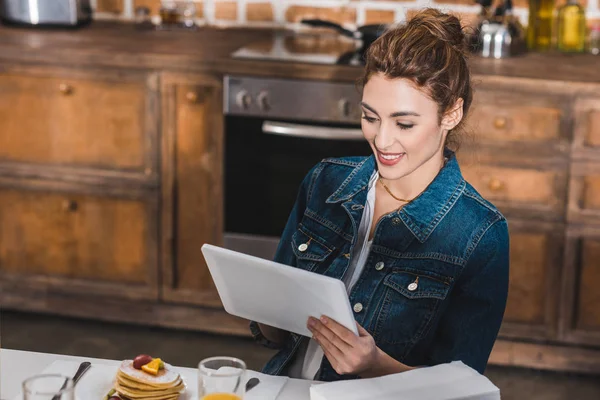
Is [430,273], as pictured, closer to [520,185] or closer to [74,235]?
[520,185]

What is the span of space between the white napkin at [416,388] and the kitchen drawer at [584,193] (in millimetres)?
1693

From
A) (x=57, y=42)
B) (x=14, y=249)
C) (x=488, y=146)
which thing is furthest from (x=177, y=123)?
(x=488, y=146)

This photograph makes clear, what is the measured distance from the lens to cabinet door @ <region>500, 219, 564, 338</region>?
10.1 ft

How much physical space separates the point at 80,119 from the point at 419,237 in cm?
185

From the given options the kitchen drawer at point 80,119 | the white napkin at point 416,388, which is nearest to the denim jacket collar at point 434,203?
the white napkin at point 416,388

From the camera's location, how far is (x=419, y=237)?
174 cm

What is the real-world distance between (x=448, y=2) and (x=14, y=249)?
1.78 metres

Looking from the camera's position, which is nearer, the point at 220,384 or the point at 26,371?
the point at 220,384

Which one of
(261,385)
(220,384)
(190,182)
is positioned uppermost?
(220,384)

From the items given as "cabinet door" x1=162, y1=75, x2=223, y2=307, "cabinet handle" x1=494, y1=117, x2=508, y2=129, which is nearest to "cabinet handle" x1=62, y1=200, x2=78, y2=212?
"cabinet door" x1=162, y1=75, x2=223, y2=307

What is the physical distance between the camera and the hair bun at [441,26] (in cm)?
172

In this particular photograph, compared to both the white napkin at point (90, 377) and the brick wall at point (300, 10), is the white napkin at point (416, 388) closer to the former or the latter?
the white napkin at point (90, 377)

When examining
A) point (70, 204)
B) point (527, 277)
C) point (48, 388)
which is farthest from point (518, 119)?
point (48, 388)

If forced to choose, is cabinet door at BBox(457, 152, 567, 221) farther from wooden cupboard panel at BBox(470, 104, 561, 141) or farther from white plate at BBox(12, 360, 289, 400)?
white plate at BBox(12, 360, 289, 400)
